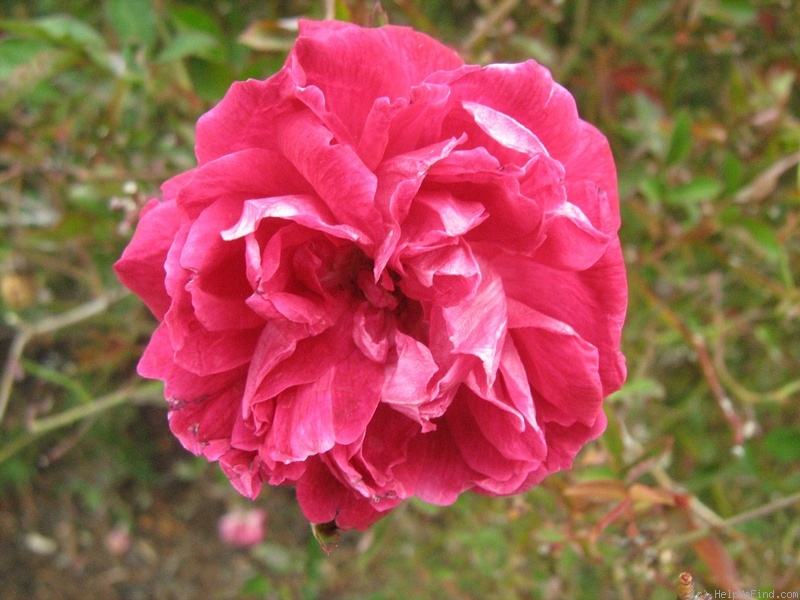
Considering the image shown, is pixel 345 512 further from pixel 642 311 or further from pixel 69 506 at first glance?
pixel 69 506

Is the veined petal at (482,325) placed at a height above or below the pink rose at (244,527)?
above

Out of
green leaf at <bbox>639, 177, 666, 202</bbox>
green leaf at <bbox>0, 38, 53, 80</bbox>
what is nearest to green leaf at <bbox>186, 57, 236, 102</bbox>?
green leaf at <bbox>0, 38, 53, 80</bbox>

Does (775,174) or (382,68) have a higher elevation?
(382,68)

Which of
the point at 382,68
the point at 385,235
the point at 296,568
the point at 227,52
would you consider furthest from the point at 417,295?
the point at 296,568

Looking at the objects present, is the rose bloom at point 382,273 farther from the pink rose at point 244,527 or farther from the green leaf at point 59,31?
the pink rose at point 244,527

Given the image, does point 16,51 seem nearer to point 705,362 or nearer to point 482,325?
point 482,325

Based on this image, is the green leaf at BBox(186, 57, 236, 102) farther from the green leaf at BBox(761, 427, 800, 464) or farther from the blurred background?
the green leaf at BBox(761, 427, 800, 464)

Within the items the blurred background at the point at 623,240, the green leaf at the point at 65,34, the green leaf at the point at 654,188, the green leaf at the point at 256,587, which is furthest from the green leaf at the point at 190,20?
the green leaf at the point at 256,587
